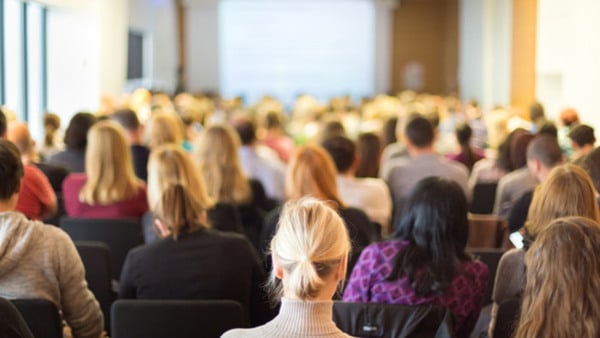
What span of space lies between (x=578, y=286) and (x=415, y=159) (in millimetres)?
4441

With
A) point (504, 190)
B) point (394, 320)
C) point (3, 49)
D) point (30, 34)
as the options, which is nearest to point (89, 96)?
point (30, 34)

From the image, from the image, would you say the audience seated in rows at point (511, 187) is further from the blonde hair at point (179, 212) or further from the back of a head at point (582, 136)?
the blonde hair at point (179, 212)

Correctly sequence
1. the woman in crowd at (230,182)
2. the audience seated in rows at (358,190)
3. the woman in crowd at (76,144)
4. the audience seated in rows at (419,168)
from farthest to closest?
the woman in crowd at (76,144), the audience seated in rows at (419,168), the woman in crowd at (230,182), the audience seated in rows at (358,190)

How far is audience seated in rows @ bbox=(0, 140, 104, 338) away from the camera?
3.40 m

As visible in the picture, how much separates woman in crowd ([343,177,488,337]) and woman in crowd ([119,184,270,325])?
552 millimetres

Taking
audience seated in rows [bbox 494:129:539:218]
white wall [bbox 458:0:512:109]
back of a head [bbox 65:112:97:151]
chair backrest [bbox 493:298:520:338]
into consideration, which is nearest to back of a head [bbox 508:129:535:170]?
audience seated in rows [bbox 494:129:539:218]

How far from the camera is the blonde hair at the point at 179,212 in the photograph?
3.79 metres

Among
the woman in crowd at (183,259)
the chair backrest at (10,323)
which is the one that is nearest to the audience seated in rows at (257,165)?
the woman in crowd at (183,259)

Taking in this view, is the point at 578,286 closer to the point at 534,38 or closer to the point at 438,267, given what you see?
the point at 438,267

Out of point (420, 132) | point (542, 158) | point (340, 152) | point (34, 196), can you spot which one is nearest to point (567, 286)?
point (542, 158)

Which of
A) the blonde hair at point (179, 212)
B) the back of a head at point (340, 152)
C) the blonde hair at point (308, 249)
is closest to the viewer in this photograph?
the blonde hair at point (308, 249)

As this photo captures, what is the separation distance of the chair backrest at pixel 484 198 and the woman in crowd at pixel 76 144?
305 centimetres

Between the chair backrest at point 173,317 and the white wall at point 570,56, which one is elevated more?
the white wall at point 570,56

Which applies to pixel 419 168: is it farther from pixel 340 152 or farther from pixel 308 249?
pixel 308 249
